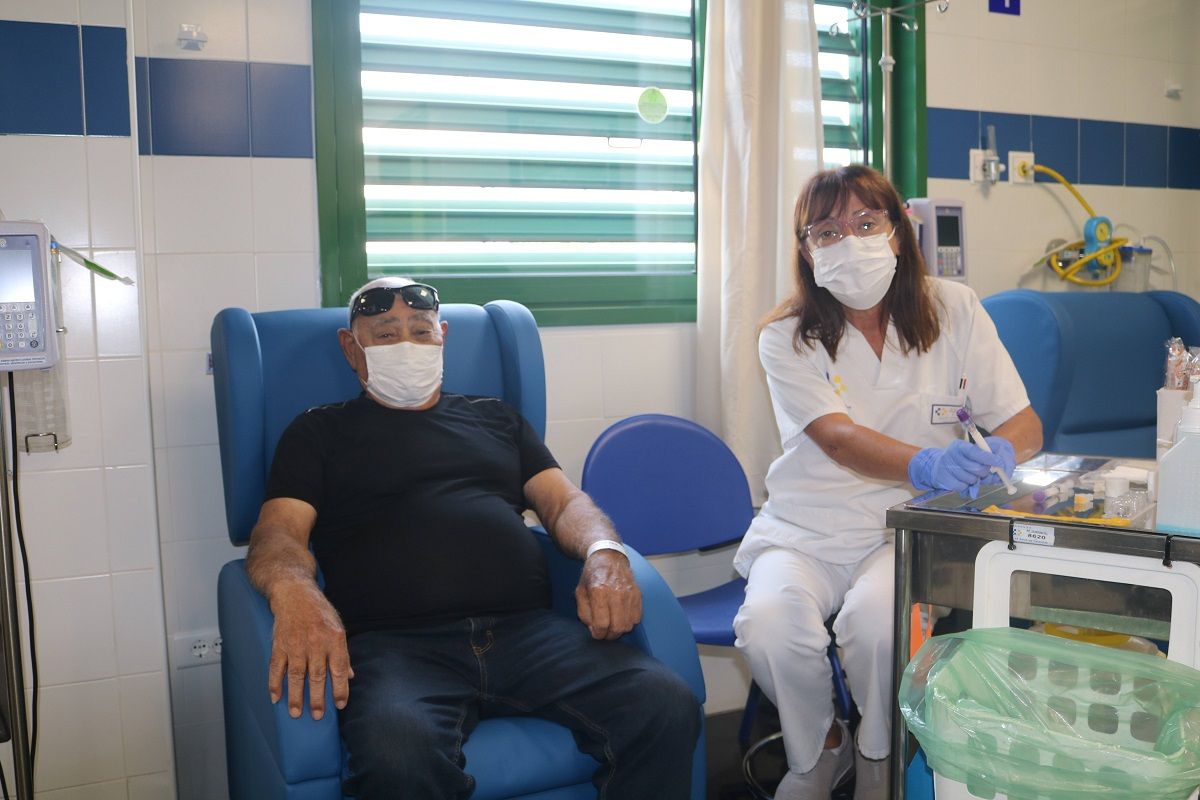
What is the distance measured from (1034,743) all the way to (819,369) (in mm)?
1074

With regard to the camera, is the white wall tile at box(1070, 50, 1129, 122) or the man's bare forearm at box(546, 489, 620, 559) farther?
the white wall tile at box(1070, 50, 1129, 122)

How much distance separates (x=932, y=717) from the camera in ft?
4.73

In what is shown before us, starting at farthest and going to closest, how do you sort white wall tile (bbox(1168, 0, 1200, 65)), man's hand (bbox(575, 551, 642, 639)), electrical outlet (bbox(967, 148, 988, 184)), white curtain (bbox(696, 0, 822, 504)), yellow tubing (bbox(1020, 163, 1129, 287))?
white wall tile (bbox(1168, 0, 1200, 65)), yellow tubing (bbox(1020, 163, 1129, 287)), electrical outlet (bbox(967, 148, 988, 184)), white curtain (bbox(696, 0, 822, 504)), man's hand (bbox(575, 551, 642, 639))

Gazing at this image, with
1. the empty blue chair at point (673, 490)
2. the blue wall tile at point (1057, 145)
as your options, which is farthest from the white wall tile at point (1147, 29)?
the empty blue chair at point (673, 490)

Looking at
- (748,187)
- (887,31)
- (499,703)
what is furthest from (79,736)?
(887,31)

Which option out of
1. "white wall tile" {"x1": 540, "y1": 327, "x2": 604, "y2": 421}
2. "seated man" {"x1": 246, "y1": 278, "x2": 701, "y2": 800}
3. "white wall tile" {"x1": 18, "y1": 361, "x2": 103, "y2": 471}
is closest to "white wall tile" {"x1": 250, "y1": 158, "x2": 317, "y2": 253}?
"seated man" {"x1": 246, "y1": 278, "x2": 701, "y2": 800}

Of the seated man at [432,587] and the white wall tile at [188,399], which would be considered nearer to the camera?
the seated man at [432,587]

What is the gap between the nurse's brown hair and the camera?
88.7 inches

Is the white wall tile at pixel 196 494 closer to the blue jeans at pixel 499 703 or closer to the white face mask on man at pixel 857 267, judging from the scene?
the blue jeans at pixel 499 703

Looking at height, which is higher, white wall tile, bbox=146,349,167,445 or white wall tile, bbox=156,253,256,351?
white wall tile, bbox=156,253,256,351

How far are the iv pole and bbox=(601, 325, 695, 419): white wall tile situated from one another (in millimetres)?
929

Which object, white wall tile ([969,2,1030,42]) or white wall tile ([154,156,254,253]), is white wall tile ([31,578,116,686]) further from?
white wall tile ([969,2,1030,42])

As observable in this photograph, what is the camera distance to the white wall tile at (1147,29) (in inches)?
148

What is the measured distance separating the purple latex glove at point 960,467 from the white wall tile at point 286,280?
1.47 meters
